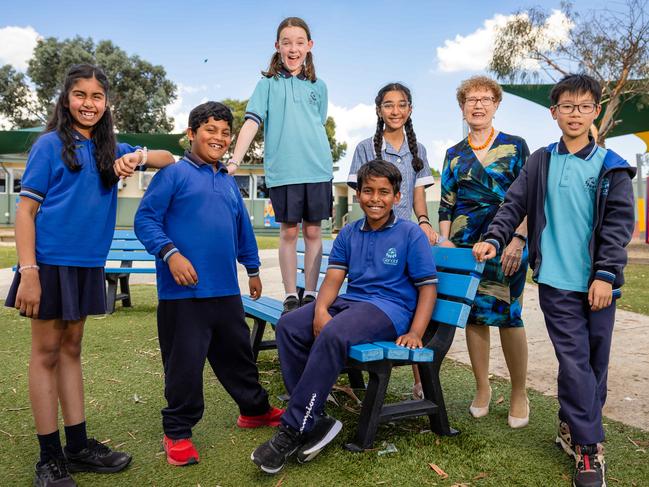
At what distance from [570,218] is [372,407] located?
4.51 feet

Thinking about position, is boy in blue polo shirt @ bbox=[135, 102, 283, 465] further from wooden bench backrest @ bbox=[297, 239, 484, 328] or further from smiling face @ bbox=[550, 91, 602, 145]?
smiling face @ bbox=[550, 91, 602, 145]

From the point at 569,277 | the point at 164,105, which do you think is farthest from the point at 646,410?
the point at 164,105

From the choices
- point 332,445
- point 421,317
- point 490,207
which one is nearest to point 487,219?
point 490,207

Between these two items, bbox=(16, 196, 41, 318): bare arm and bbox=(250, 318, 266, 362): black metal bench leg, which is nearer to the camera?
bbox=(16, 196, 41, 318): bare arm

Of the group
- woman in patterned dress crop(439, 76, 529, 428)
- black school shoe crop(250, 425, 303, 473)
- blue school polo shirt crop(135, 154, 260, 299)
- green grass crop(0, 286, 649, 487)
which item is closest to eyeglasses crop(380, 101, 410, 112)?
woman in patterned dress crop(439, 76, 529, 428)

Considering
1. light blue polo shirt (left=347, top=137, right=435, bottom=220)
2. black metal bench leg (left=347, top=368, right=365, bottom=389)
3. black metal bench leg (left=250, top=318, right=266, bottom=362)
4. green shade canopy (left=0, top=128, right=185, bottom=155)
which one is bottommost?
black metal bench leg (left=347, top=368, right=365, bottom=389)

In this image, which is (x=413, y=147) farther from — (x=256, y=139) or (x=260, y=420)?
(x=256, y=139)

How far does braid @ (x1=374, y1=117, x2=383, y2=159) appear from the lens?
12.8 ft

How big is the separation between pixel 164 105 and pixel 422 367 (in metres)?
39.1

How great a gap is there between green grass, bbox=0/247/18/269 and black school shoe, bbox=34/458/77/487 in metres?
10.6

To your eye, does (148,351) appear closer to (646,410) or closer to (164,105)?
(646,410)

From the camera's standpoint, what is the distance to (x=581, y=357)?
283 centimetres

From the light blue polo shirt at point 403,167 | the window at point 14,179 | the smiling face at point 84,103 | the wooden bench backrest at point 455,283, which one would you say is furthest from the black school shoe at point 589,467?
the window at point 14,179

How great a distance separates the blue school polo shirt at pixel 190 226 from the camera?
A: 2.98m
